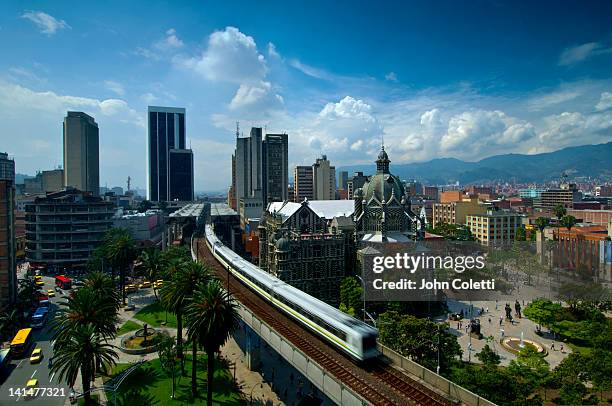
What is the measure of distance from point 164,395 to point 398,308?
38030 mm

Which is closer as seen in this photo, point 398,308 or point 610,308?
point 398,308

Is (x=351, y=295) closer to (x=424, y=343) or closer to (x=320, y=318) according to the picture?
(x=424, y=343)

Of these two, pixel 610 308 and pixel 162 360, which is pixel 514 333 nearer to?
pixel 610 308

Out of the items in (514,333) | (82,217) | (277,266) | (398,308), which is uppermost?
(82,217)

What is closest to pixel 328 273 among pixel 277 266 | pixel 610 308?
pixel 277 266

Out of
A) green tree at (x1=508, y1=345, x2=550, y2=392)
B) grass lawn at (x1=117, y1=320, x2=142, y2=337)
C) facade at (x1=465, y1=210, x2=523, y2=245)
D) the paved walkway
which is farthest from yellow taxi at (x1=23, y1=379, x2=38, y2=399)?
facade at (x1=465, y1=210, x2=523, y2=245)

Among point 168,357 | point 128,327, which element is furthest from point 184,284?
point 128,327

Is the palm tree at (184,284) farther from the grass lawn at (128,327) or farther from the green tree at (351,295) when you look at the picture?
the green tree at (351,295)

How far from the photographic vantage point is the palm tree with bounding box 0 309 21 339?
183 ft

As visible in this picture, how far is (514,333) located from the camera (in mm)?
62219

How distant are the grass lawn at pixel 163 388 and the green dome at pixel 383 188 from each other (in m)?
53.3

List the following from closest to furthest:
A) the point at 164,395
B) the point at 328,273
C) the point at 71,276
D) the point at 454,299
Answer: the point at 164,395 < the point at 328,273 < the point at 454,299 < the point at 71,276

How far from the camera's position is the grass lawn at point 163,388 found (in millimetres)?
42344

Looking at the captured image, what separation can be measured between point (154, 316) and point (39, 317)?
1909cm
